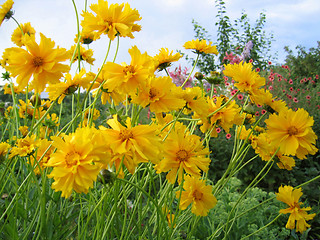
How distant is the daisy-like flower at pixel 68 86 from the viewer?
2.73 ft

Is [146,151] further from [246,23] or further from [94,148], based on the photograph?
[246,23]

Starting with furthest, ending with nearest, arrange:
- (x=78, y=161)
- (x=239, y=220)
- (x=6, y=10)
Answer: (x=239, y=220)
(x=6, y=10)
(x=78, y=161)

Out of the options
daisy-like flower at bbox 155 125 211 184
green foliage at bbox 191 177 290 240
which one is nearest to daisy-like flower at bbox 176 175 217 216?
daisy-like flower at bbox 155 125 211 184

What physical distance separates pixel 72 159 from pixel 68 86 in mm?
343

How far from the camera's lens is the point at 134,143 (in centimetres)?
60

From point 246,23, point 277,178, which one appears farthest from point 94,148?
point 246,23

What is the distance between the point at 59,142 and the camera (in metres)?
0.59

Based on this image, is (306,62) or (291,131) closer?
(291,131)

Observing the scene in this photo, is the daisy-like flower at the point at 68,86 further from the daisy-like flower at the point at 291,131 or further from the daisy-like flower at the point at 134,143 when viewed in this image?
the daisy-like flower at the point at 291,131

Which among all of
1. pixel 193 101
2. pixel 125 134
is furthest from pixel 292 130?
pixel 125 134

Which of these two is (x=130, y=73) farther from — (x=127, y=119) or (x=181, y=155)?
(x=181, y=155)

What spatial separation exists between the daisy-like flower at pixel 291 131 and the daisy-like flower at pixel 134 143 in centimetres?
45

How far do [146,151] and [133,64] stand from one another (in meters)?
0.21

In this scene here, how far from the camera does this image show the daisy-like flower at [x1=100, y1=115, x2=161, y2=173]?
1.95 ft
